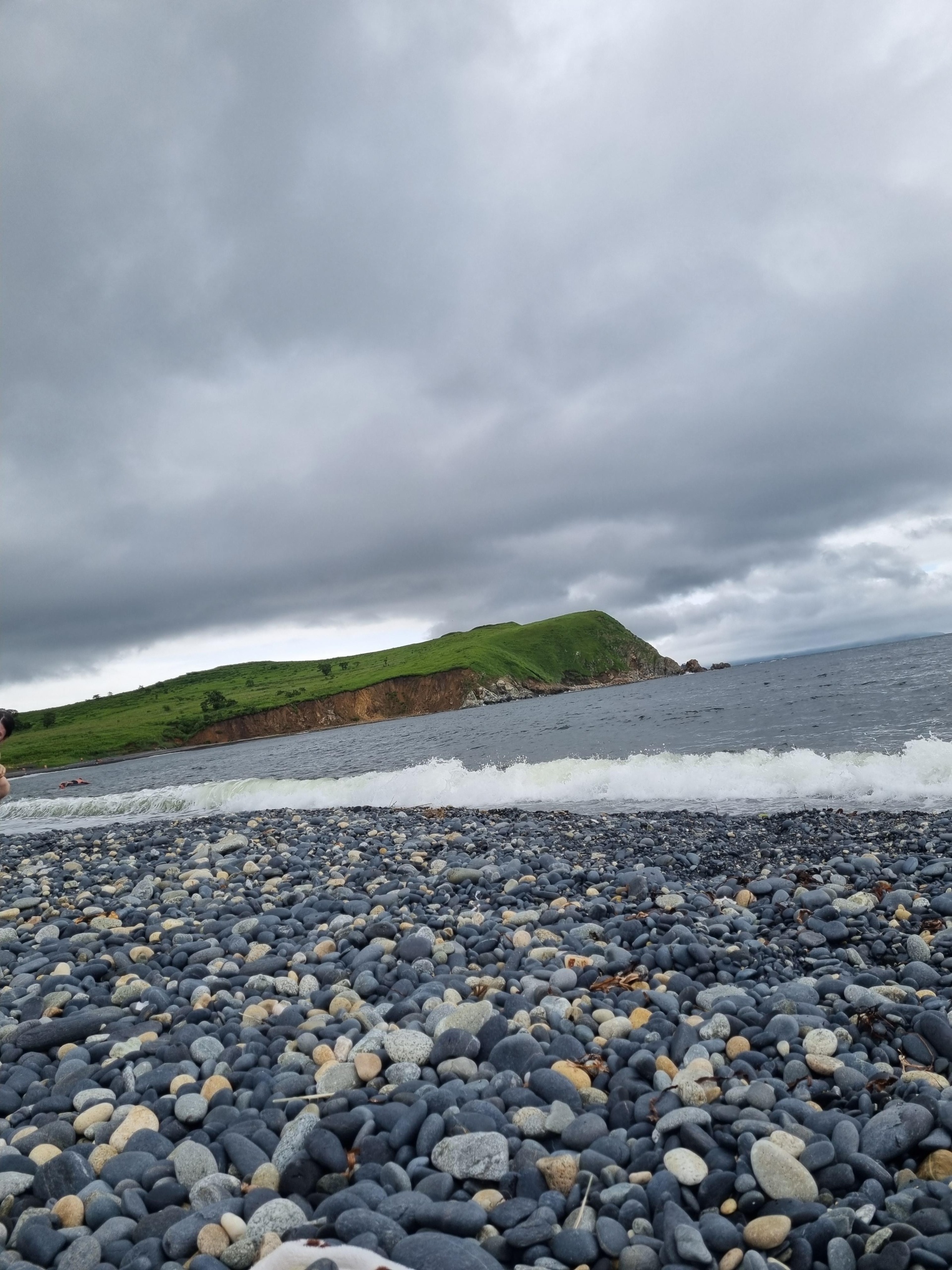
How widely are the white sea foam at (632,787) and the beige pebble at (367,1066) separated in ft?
41.7

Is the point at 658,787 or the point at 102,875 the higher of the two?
the point at 102,875

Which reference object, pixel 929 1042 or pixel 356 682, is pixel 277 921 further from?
pixel 356 682

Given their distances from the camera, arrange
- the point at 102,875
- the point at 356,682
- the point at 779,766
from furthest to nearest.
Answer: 1. the point at 356,682
2. the point at 779,766
3. the point at 102,875

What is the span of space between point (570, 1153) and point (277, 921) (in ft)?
15.8

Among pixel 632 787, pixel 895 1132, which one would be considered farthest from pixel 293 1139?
pixel 632 787

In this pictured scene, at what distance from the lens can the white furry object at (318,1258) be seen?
2.65 metres

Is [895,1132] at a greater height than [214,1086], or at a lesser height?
lesser

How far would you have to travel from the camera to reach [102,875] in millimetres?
10938

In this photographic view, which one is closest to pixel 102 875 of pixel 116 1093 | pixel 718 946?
pixel 116 1093

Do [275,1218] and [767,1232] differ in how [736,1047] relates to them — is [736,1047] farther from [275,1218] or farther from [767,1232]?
[275,1218]

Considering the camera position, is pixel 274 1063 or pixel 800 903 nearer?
pixel 274 1063

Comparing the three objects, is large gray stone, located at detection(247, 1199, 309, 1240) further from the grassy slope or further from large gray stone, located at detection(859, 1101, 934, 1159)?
the grassy slope

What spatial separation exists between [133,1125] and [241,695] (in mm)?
159169

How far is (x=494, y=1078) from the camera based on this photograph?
4.09m
